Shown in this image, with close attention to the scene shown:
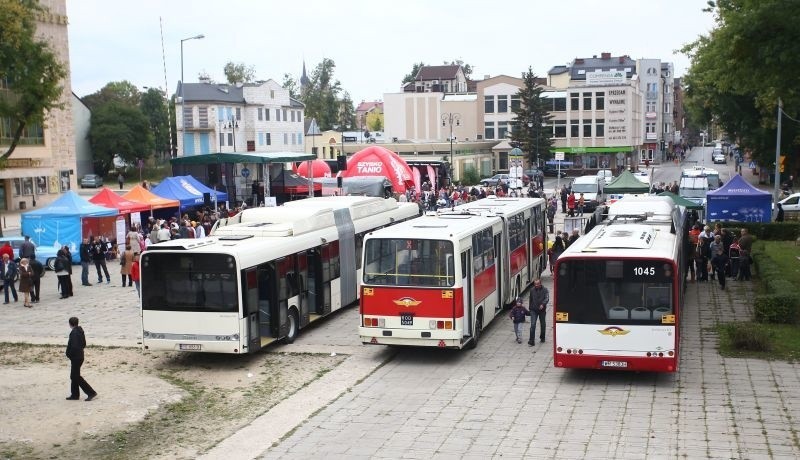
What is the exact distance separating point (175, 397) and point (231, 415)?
1570mm

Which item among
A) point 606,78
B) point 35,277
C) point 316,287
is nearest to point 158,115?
point 606,78

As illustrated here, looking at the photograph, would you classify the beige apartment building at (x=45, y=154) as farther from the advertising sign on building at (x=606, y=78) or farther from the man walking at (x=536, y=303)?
the advertising sign on building at (x=606, y=78)

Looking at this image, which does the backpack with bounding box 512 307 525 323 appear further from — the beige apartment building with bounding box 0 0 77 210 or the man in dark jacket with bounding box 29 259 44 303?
the beige apartment building with bounding box 0 0 77 210

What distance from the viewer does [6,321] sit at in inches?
907

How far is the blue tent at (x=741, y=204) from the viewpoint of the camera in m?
37.6

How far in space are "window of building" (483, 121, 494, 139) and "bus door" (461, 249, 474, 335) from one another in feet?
274

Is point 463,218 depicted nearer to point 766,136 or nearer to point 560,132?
point 766,136

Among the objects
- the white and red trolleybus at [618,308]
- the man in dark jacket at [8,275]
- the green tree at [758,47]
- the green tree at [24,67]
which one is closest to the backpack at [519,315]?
the white and red trolleybus at [618,308]

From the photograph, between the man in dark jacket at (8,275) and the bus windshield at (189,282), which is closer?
the bus windshield at (189,282)

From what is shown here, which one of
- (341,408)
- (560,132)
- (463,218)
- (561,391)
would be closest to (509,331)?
(463,218)

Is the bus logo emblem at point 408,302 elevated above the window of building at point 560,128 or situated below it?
below

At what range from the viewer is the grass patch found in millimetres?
17453

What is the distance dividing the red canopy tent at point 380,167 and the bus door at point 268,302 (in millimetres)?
32854

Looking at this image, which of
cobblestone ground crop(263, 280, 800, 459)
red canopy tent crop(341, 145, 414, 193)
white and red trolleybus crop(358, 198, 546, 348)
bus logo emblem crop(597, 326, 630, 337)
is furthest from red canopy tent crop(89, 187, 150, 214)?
bus logo emblem crop(597, 326, 630, 337)
